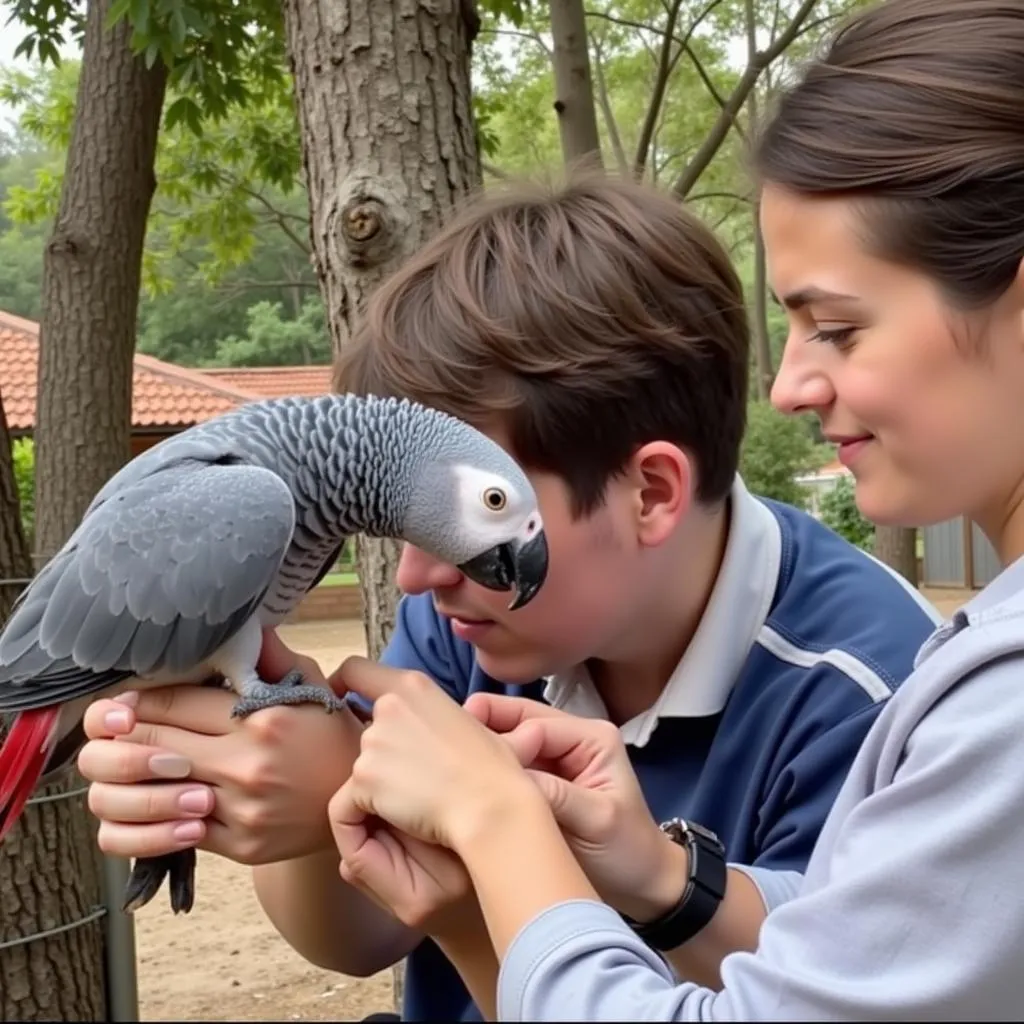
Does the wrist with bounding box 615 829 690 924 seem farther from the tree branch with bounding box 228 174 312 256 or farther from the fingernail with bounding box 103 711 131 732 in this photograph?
the tree branch with bounding box 228 174 312 256

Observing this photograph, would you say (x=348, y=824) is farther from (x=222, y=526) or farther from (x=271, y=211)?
(x=271, y=211)

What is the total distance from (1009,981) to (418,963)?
0.89 m

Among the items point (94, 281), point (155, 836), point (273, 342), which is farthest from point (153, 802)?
point (273, 342)

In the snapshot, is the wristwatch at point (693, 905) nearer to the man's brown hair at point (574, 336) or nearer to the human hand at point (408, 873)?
the human hand at point (408, 873)

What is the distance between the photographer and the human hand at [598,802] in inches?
40.7

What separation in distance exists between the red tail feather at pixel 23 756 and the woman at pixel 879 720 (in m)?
0.38

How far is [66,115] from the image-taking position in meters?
6.46

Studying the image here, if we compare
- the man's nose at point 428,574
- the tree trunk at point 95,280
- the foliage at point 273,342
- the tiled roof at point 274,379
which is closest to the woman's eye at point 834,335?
the man's nose at point 428,574

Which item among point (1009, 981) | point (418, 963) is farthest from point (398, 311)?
point (1009, 981)

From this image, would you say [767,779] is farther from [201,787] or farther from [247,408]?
[247,408]

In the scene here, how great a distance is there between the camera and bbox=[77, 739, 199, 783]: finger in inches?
44.8

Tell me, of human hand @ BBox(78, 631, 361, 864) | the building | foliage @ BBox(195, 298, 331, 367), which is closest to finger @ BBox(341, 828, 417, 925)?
human hand @ BBox(78, 631, 361, 864)

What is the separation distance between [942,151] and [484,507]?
58 centimetres

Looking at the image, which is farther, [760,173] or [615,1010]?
[760,173]
